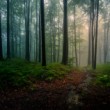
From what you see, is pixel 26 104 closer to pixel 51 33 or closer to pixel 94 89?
pixel 94 89

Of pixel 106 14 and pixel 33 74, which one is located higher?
pixel 106 14

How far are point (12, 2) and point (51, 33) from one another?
1283 centimetres

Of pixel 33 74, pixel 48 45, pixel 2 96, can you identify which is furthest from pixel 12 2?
pixel 2 96

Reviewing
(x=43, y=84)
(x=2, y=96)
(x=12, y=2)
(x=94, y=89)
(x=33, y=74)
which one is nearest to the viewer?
(x=2, y=96)

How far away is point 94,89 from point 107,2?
85.2 feet

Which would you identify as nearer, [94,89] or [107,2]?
[94,89]

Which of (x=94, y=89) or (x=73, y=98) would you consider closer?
(x=73, y=98)

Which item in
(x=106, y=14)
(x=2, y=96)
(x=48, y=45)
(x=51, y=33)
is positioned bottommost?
(x=2, y=96)

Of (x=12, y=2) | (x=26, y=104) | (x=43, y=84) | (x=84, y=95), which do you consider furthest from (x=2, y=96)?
(x=12, y=2)

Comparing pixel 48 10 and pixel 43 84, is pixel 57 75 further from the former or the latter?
pixel 48 10

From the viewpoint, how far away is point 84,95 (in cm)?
902

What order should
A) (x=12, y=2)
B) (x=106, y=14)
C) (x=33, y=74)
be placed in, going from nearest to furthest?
(x=33, y=74), (x=12, y=2), (x=106, y=14)

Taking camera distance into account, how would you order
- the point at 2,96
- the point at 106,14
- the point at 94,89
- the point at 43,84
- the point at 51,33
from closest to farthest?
the point at 2,96
the point at 94,89
the point at 43,84
the point at 106,14
the point at 51,33

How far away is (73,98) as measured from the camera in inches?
338
